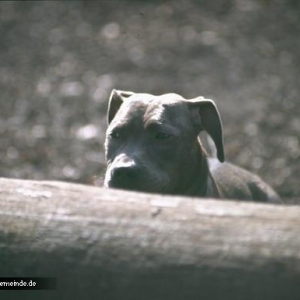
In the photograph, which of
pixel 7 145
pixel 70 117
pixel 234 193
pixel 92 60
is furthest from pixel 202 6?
pixel 234 193

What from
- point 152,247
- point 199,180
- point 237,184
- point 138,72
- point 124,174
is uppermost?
point 152,247

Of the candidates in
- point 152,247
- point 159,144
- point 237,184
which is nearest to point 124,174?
point 159,144

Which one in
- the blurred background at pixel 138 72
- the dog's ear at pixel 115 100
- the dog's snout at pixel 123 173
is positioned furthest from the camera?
the blurred background at pixel 138 72

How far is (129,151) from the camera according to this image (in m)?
5.28

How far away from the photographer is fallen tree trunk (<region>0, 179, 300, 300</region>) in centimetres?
309

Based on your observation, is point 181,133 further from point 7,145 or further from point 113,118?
point 7,145

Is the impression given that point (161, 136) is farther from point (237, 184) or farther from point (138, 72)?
point (138, 72)

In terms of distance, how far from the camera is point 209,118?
564cm

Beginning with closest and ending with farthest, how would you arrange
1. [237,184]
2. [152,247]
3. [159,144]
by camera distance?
[152,247] < [159,144] < [237,184]

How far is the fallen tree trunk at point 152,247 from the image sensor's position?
122 inches

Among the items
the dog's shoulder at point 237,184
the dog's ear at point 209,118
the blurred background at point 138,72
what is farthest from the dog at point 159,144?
the blurred background at point 138,72

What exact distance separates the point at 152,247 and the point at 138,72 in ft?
29.0

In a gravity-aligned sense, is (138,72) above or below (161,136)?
below

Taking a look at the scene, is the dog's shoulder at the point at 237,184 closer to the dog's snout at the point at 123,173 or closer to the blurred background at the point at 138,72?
the dog's snout at the point at 123,173
